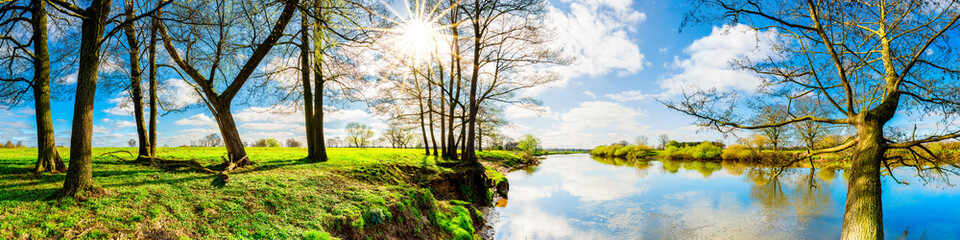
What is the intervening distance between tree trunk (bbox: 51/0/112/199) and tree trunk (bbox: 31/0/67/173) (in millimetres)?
2469

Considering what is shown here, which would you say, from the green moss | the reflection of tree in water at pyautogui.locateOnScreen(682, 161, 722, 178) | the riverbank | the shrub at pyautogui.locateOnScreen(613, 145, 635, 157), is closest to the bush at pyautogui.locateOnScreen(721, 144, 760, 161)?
the reflection of tree in water at pyautogui.locateOnScreen(682, 161, 722, 178)

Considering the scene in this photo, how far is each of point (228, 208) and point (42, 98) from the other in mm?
5474

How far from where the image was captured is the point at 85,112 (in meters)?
4.72

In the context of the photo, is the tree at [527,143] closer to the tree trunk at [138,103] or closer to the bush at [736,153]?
the bush at [736,153]

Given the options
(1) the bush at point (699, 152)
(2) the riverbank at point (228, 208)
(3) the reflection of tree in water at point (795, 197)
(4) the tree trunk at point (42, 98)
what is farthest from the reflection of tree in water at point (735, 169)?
(4) the tree trunk at point (42, 98)

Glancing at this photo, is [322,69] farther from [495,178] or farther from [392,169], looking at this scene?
[495,178]

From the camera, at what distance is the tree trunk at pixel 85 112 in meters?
4.46

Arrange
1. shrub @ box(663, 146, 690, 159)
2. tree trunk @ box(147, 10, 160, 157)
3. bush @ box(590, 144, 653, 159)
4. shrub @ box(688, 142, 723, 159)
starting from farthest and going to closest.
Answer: bush @ box(590, 144, 653, 159) → shrub @ box(663, 146, 690, 159) → shrub @ box(688, 142, 723, 159) → tree trunk @ box(147, 10, 160, 157)

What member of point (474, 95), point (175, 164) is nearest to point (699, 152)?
point (474, 95)

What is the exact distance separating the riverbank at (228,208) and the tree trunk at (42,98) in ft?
1.13

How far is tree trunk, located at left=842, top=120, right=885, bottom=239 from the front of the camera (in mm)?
5254

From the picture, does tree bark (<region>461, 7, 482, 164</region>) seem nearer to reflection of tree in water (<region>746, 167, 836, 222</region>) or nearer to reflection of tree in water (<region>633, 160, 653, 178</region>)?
reflection of tree in water (<region>746, 167, 836, 222</region>)

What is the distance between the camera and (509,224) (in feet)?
33.0

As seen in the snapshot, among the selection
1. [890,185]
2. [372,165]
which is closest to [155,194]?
[372,165]
